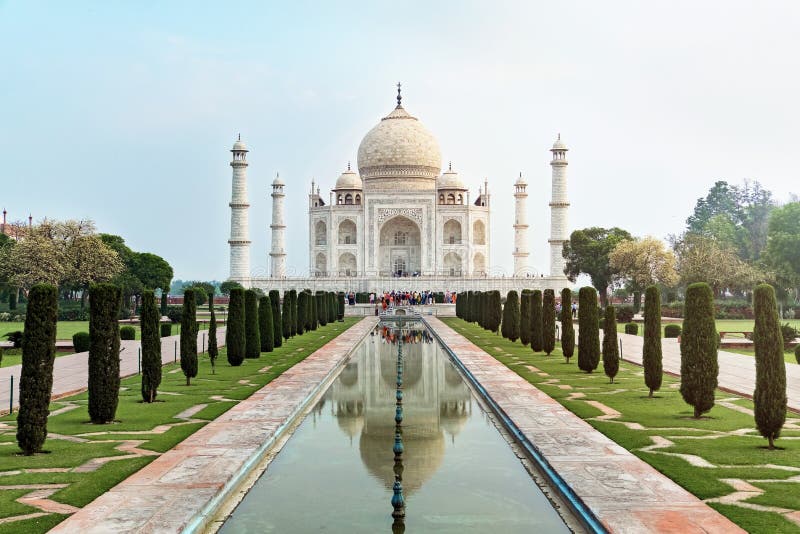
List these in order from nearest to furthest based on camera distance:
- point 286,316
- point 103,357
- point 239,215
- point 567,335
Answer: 1. point 103,357
2. point 567,335
3. point 286,316
4. point 239,215

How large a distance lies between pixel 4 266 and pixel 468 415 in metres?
29.5

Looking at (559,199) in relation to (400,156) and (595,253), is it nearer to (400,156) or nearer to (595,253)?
(595,253)

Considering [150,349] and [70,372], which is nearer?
[150,349]

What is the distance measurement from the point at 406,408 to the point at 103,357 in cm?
367

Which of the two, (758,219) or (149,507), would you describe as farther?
(758,219)

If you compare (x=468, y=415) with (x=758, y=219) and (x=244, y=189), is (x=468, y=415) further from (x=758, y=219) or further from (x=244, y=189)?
(x=758, y=219)

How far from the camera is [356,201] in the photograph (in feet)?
174

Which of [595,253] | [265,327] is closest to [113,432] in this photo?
[265,327]

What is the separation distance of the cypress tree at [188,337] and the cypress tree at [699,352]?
687 centimetres

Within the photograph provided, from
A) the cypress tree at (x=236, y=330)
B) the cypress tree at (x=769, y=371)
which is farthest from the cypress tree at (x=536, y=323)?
the cypress tree at (x=769, y=371)

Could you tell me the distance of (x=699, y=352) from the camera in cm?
923

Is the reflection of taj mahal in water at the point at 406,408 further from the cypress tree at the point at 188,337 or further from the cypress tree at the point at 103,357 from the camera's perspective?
the cypress tree at the point at 103,357

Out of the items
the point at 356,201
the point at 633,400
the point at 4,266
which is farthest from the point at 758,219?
the point at 633,400

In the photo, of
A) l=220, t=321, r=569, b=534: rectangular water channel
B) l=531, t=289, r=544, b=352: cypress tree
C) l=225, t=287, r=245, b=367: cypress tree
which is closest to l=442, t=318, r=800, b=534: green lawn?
l=220, t=321, r=569, b=534: rectangular water channel
